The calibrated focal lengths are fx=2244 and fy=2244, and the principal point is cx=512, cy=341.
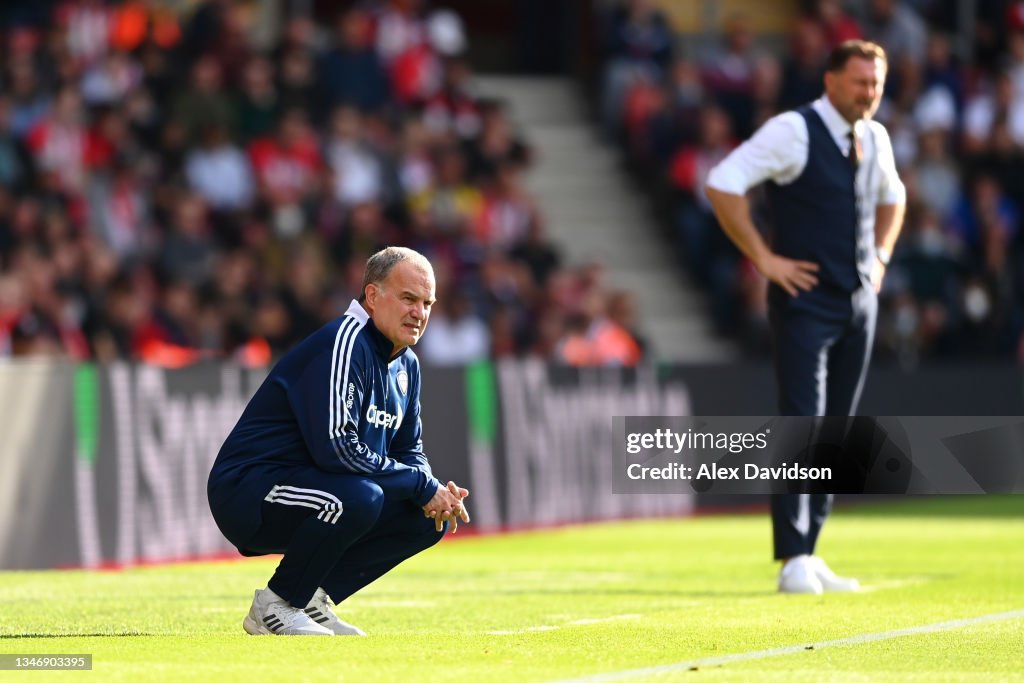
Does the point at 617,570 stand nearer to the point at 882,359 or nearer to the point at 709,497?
the point at 709,497

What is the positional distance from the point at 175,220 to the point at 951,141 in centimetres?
1022

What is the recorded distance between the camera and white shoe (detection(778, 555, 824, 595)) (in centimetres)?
1054

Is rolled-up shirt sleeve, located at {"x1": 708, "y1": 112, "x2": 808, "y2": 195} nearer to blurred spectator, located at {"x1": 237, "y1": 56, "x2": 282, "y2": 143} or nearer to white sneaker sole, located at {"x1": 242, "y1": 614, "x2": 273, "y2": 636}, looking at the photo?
white sneaker sole, located at {"x1": 242, "y1": 614, "x2": 273, "y2": 636}

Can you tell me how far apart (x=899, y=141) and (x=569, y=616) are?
52.8 ft

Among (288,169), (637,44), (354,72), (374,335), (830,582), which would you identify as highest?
(637,44)

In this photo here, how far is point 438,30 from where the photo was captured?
2464cm

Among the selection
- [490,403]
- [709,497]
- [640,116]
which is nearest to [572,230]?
[640,116]

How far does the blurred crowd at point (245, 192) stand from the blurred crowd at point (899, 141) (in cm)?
184

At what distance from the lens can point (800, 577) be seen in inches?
416

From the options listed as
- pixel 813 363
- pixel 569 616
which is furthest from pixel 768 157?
pixel 569 616

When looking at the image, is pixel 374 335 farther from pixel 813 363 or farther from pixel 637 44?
A: pixel 637 44

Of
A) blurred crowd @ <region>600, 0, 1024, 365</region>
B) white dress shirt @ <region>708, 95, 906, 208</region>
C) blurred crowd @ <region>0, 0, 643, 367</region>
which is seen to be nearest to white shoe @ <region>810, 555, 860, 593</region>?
white dress shirt @ <region>708, 95, 906, 208</region>

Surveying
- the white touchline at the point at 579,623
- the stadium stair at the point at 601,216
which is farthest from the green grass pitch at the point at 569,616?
the stadium stair at the point at 601,216

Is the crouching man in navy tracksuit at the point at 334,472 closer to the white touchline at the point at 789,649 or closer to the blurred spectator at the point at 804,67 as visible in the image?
the white touchline at the point at 789,649
